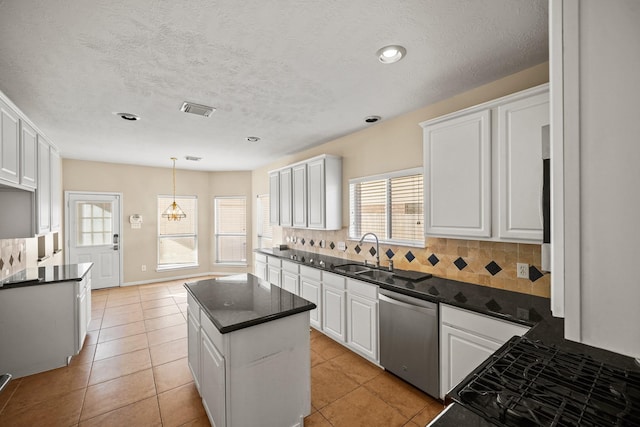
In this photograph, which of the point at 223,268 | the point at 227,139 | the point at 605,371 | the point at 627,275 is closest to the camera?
the point at 627,275

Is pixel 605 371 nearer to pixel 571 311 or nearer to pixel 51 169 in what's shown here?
pixel 571 311

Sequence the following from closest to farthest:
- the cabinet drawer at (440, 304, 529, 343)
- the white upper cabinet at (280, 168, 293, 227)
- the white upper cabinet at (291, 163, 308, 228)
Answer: the cabinet drawer at (440, 304, 529, 343) < the white upper cabinet at (291, 163, 308, 228) < the white upper cabinet at (280, 168, 293, 227)

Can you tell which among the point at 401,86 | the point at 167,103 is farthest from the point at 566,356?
the point at 167,103

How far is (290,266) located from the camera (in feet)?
13.9

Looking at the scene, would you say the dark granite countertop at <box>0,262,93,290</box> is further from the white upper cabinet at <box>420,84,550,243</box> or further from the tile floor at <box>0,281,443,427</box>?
the white upper cabinet at <box>420,84,550,243</box>

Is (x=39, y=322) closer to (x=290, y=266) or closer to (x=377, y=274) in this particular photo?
(x=290, y=266)

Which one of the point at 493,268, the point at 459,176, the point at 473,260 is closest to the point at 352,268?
the point at 473,260

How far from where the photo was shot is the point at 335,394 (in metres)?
2.53

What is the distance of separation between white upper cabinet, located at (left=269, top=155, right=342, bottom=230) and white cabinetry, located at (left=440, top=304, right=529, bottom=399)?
7.03ft

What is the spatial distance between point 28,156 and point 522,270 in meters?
4.70

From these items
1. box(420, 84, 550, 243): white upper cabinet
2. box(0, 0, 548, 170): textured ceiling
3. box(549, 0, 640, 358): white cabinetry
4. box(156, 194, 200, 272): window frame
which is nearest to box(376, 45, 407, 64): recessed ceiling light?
box(0, 0, 548, 170): textured ceiling

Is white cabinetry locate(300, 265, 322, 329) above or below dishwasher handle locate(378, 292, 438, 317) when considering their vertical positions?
below

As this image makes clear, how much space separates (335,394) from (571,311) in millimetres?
2417

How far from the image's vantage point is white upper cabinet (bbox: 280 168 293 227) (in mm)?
4852
